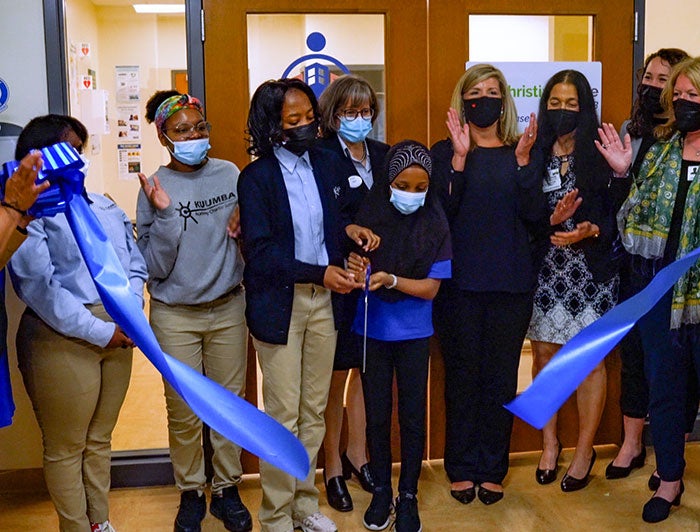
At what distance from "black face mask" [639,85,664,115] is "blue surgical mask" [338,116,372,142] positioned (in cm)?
119

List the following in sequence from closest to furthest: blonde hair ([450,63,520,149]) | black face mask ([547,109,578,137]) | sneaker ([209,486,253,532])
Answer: sneaker ([209,486,253,532]) < blonde hair ([450,63,520,149]) < black face mask ([547,109,578,137])

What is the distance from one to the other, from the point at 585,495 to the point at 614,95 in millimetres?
1802

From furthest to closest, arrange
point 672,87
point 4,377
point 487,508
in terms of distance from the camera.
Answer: point 487,508 → point 672,87 → point 4,377

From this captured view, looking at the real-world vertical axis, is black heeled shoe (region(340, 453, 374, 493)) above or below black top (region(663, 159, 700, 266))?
below

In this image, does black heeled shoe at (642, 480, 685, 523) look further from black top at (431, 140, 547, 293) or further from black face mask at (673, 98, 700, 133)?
black face mask at (673, 98, 700, 133)

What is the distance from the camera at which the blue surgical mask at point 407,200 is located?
2826mm

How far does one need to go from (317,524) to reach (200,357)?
77 centimetres

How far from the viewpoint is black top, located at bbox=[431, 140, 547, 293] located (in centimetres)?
317

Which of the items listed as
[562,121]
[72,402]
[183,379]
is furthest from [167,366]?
[562,121]

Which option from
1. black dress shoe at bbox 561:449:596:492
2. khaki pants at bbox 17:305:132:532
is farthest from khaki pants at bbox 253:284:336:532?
black dress shoe at bbox 561:449:596:492

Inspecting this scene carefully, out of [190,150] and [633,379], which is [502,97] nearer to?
[190,150]

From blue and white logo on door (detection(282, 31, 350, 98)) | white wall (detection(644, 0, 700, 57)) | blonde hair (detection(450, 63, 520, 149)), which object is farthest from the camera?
white wall (detection(644, 0, 700, 57))

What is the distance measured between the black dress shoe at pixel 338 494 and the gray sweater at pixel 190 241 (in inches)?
37.5

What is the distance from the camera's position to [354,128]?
3.07m
